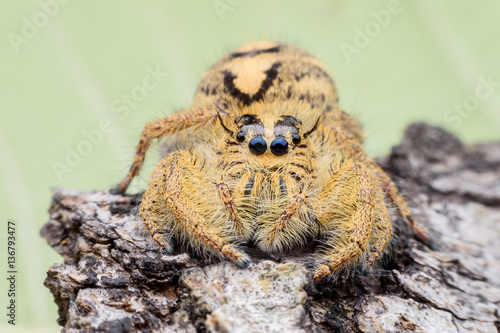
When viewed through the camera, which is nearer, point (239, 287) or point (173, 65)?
point (239, 287)

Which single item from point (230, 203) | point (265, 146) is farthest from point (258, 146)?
point (230, 203)

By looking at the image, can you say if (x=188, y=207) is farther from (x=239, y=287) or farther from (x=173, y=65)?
(x=173, y=65)

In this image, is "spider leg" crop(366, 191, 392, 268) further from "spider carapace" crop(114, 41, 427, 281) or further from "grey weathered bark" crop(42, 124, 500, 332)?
"grey weathered bark" crop(42, 124, 500, 332)

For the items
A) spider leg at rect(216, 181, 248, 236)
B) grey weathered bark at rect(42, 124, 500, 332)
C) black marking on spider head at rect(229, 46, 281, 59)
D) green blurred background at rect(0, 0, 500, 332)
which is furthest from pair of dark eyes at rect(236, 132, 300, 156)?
green blurred background at rect(0, 0, 500, 332)

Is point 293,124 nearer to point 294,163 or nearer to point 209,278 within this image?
point 294,163

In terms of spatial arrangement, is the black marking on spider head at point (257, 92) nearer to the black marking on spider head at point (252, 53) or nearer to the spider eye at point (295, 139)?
the black marking on spider head at point (252, 53)

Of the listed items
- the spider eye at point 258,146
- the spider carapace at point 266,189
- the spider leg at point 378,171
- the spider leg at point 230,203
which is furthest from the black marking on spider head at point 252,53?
the spider leg at point 230,203
